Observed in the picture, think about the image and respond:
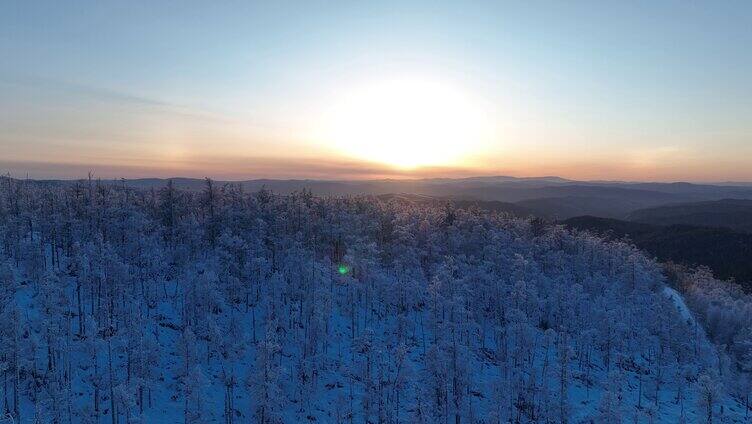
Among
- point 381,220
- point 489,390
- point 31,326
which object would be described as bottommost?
point 489,390

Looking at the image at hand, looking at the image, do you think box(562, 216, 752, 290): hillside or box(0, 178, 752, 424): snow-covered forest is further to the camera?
box(562, 216, 752, 290): hillside

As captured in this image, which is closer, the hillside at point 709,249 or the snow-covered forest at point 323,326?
the snow-covered forest at point 323,326

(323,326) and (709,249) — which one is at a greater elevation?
(323,326)

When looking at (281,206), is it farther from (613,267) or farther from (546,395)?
(613,267)

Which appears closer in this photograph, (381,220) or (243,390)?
(243,390)

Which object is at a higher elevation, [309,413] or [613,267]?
[613,267]

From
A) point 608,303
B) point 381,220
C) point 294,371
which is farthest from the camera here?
point 381,220

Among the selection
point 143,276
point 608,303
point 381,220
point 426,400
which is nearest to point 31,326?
point 143,276

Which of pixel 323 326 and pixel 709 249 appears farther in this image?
pixel 709 249
